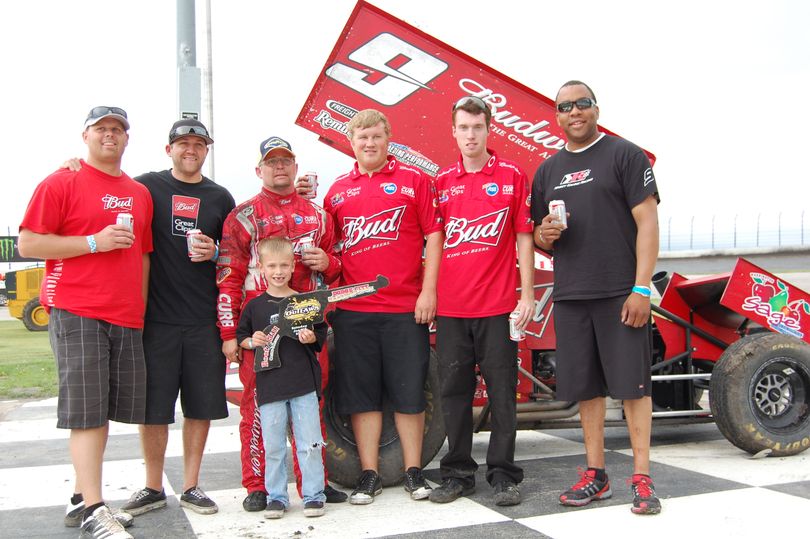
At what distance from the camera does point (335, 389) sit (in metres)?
4.26

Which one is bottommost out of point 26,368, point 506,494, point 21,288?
point 26,368

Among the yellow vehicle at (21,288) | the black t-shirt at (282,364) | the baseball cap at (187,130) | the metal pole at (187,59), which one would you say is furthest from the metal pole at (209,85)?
the yellow vehicle at (21,288)

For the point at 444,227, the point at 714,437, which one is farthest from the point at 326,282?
the point at 714,437

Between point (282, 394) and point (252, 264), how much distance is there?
75 cm

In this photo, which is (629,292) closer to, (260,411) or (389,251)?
(389,251)

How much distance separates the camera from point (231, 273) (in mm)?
3992

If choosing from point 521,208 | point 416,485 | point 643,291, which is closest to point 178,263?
point 416,485

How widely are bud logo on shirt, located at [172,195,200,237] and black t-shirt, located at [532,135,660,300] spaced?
6.69ft

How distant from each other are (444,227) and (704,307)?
239cm

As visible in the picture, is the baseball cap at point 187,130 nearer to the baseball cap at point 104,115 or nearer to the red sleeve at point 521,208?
the baseball cap at point 104,115

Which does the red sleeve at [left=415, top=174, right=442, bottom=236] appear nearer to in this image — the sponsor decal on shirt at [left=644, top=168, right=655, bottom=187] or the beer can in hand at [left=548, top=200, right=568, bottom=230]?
the beer can in hand at [left=548, top=200, right=568, bottom=230]

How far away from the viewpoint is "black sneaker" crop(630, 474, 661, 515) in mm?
3657

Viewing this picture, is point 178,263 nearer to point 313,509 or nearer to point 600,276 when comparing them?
point 313,509

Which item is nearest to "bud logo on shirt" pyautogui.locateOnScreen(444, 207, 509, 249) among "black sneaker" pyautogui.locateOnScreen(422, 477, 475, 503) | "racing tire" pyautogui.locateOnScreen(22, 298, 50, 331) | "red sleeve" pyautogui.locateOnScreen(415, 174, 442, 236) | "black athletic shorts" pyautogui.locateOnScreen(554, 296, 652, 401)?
"red sleeve" pyautogui.locateOnScreen(415, 174, 442, 236)
